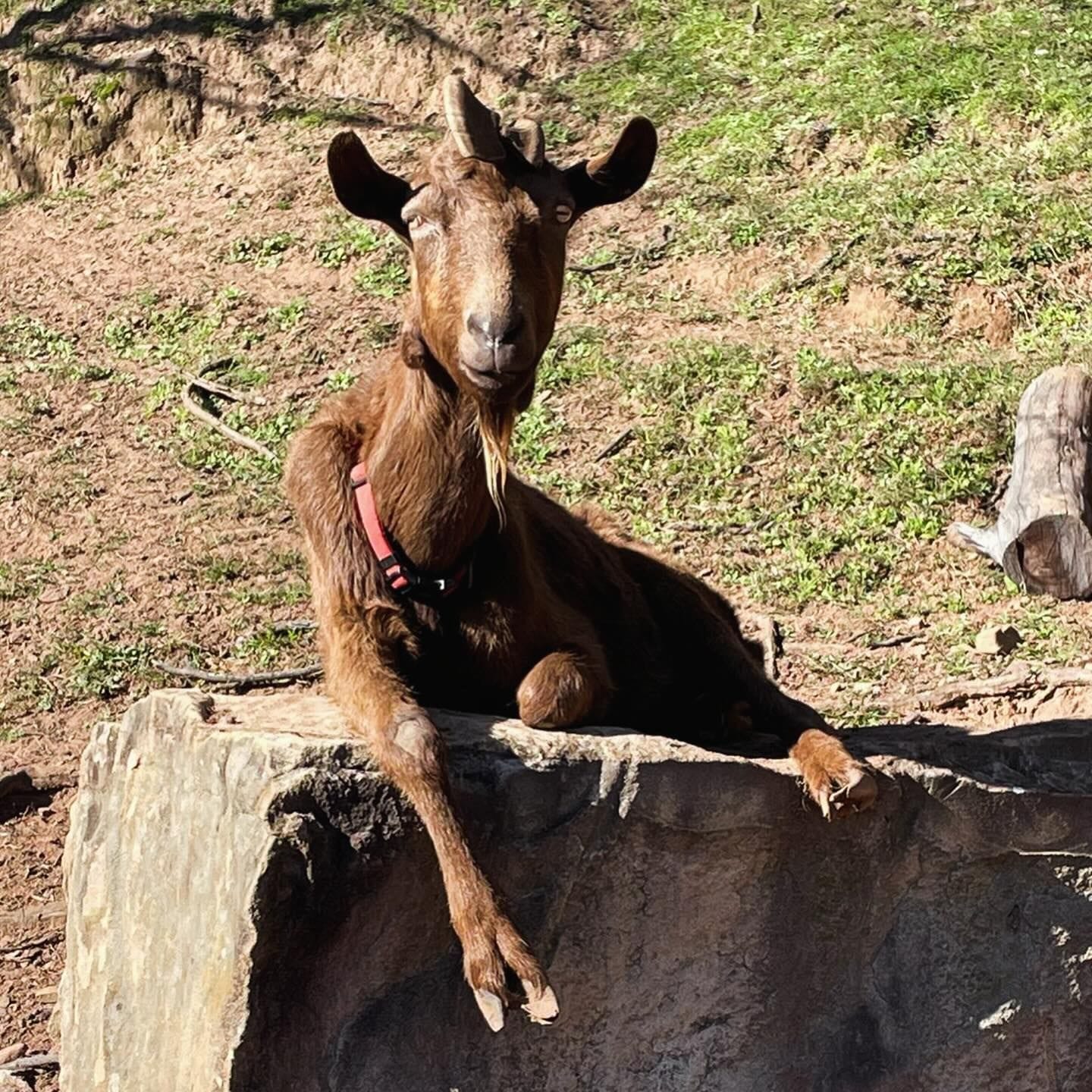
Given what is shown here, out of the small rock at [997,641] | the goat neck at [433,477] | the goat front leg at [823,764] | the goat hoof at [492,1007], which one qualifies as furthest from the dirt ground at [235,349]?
the goat hoof at [492,1007]

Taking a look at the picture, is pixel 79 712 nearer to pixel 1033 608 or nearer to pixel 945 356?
pixel 1033 608

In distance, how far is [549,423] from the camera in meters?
10.5

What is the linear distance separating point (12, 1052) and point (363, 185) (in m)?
3.54

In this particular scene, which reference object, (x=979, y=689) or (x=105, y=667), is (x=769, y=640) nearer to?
(x=979, y=689)

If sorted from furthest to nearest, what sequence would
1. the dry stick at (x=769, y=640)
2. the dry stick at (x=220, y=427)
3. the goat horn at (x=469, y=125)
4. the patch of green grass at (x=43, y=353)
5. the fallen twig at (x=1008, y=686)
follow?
1. the patch of green grass at (x=43, y=353)
2. the dry stick at (x=220, y=427)
3. the dry stick at (x=769, y=640)
4. the fallen twig at (x=1008, y=686)
5. the goat horn at (x=469, y=125)

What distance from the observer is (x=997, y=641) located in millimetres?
8227

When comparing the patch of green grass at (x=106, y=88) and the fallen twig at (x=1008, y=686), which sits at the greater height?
the patch of green grass at (x=106, y=88)

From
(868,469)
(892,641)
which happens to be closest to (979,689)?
(892,641)

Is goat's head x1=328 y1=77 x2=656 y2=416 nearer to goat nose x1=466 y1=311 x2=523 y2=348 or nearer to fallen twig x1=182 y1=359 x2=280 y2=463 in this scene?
goat nose x1=466 y1=311 x2=523 y2=348

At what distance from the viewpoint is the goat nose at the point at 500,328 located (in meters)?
4.64

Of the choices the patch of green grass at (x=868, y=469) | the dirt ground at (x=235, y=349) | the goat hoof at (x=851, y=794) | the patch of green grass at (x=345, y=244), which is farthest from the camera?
the patch of green grass at (x=345, y=244)

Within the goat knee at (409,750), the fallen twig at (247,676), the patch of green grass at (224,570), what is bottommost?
the fallen twig at (247,676)

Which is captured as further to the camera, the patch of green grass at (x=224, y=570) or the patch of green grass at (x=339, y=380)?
the patch of green grass at (x=339, y=380)

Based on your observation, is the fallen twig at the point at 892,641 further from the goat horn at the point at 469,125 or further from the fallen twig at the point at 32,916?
the goat horn at the point at 469,125
